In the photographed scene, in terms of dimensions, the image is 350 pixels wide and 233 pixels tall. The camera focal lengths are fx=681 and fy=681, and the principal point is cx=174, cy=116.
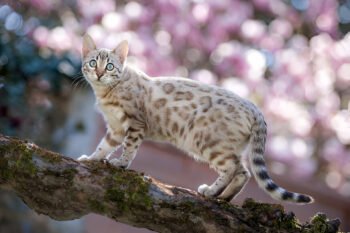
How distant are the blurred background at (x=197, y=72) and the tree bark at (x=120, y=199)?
8.95 ft

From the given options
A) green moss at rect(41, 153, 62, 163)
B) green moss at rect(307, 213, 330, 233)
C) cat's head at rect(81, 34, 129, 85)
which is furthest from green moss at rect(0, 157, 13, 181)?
green moss at rect(307, 213, 330, 233)

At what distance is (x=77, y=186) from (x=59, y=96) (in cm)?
346

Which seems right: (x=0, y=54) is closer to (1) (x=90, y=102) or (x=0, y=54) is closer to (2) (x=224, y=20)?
(1) (x=90, y=102)

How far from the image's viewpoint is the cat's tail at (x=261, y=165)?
2.84 metres

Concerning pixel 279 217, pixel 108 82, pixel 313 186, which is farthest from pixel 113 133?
pixel 313 186

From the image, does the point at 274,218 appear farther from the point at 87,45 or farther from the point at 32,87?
the point at 32,87

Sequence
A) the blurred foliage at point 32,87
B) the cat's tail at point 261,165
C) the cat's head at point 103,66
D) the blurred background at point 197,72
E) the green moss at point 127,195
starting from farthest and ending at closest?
the blurred background at point 197,72
the blurred foliage at point 32,87
the cat's head at point 103,66
the cat's tail at point 261,165
the green moss at point 127,195

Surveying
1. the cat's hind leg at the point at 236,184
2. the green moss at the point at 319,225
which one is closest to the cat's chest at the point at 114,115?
the cat's hind leg at the point at 236,184

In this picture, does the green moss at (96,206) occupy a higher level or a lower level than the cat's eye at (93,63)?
lower

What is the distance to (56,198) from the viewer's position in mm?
2764

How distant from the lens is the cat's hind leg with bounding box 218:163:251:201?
3000 millimetres

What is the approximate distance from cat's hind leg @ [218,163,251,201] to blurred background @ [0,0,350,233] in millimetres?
2709

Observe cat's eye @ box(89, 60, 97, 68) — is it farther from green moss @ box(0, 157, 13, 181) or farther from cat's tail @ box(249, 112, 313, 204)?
cat's tail @ box(249, 112, 313, 204)

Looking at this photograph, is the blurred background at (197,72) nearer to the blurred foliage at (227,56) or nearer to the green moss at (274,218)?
the blurred foliage at (227,56)
